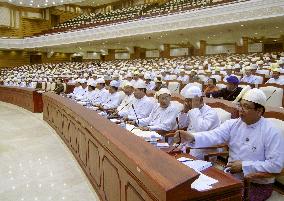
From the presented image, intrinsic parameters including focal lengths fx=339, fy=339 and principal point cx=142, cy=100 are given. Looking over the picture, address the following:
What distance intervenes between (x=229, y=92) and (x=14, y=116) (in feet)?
22.7

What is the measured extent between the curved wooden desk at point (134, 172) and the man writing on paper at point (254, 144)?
41cm

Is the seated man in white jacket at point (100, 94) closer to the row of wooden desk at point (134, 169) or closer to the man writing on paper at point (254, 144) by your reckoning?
the row of wooden desk at point (134, 169)

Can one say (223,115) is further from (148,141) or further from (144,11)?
(144,11)

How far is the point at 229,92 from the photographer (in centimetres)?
654

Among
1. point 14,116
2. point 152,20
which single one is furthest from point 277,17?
point 14,116

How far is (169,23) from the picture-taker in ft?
66.5

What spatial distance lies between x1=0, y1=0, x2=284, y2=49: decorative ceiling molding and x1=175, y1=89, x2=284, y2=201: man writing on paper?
45.4 feet

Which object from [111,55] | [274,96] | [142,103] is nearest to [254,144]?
[142,103]

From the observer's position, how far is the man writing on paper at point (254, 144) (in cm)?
244

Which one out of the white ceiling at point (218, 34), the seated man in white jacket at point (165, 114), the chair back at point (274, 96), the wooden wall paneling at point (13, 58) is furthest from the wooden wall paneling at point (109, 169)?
the wooden wall paneling at point (13, 58)

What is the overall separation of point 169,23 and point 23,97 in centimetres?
1098

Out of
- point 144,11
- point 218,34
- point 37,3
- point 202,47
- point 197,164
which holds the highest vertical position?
point 37,3

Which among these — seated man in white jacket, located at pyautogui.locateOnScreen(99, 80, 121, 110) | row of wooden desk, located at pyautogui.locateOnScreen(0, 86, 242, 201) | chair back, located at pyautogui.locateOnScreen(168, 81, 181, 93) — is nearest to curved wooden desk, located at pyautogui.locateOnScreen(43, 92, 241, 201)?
row of wooden desk, located at pyautogui.locateOnScreen(0, 86, 242, 201)

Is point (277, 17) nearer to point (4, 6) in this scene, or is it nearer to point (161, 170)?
point (161, 170)
